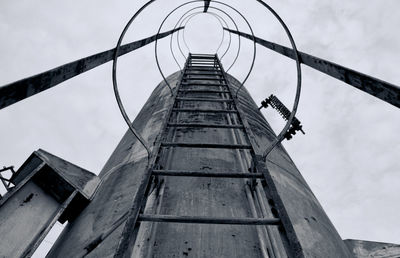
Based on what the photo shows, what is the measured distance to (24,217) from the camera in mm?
2396

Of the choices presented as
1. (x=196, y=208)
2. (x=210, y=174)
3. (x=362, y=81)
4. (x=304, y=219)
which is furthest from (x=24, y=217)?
(x=362, y=81)

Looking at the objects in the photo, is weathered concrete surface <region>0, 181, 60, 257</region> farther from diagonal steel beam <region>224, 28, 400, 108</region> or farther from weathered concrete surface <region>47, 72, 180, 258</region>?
diagonal steel beam <region>224, 28, 400, 108</region>

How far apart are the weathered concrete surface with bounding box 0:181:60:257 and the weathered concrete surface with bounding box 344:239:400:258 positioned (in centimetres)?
323

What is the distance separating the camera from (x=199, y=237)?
1908mm

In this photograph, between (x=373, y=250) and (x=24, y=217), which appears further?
(x=373, y=250)

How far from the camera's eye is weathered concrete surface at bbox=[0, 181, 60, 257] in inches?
87.0

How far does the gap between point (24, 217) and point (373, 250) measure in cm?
371

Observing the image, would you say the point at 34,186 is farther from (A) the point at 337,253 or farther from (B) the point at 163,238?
(A) the point at 337,253

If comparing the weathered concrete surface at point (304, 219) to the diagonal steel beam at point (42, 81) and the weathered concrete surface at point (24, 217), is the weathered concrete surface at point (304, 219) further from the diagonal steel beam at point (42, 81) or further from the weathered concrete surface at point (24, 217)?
the weathered concrete surface at point (24, 217)

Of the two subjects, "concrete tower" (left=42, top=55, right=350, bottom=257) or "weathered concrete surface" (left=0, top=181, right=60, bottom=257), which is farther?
"weathered concrete surface" (left=0, top=181, right=60, bottom=257)

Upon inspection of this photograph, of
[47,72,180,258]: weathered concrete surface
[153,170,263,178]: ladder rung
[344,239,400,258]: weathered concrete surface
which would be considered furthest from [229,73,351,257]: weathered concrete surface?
[47,72,180,258]: weathered concrete surface

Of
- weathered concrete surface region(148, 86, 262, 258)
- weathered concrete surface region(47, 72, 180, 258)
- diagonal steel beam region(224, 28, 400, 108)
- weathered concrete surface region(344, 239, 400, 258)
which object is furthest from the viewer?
weathered concrete surface region(344, 239, 400, 258)

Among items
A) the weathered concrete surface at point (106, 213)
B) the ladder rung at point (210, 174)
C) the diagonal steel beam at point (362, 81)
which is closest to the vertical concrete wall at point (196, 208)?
the weathered concrete surface at point (106, 213)

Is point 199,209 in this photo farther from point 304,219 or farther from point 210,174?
point 304,219
